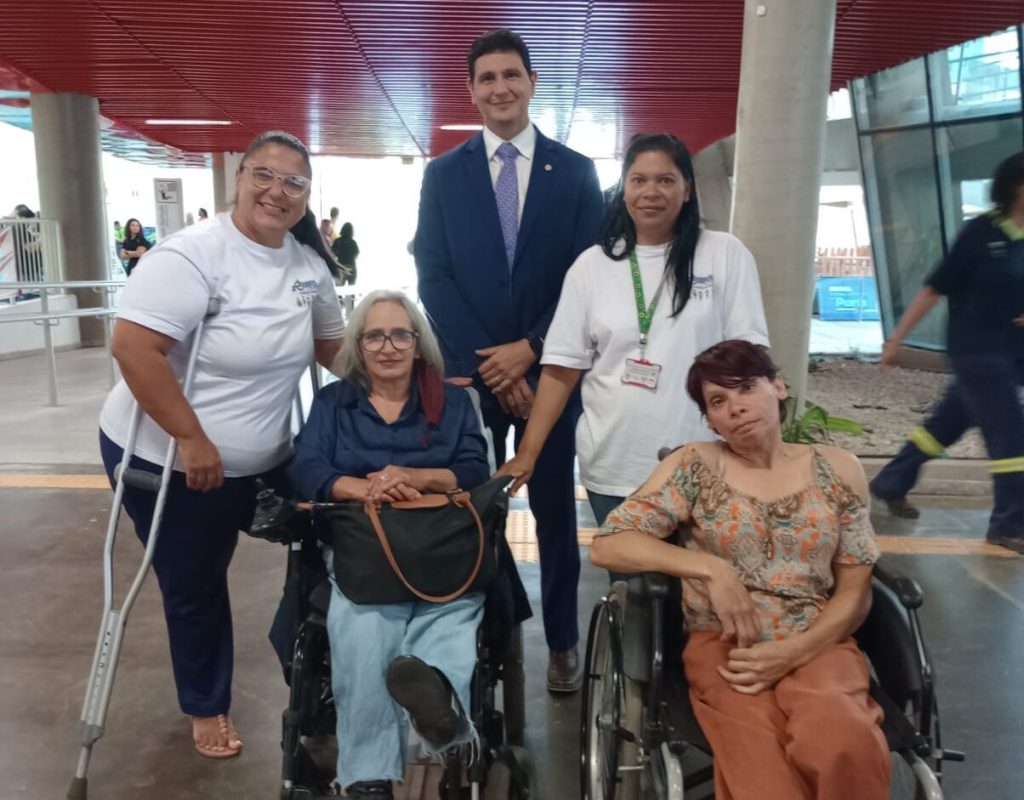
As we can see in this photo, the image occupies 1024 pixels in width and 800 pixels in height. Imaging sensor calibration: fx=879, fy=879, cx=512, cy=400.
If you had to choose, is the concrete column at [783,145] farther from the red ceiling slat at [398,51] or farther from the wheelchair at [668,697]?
the wheelchair at [668,697]

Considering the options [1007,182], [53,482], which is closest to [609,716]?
[1007,182]

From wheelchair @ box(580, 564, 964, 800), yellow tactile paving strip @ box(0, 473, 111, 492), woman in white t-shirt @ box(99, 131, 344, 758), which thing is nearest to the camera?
wheelchair @ box(580, 564, 964, 800)

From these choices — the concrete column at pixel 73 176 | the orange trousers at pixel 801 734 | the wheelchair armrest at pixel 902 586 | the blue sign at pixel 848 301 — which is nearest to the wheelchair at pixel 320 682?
the orange trousers at pixel 801 734

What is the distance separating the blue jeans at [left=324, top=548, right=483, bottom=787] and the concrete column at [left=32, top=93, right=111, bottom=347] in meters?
9.22

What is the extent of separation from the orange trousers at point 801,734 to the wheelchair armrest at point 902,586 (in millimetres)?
160

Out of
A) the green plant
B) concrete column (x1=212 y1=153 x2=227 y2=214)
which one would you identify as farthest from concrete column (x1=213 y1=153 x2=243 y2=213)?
the green plant

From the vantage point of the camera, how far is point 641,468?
2.09 meters

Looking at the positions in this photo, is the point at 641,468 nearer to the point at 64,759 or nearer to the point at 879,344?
the point at 64,759

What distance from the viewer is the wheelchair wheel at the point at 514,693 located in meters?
2.19

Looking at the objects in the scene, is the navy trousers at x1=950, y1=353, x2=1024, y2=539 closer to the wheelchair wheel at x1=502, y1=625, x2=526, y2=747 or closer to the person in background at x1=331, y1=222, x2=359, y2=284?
the wheelchair wheel at x1=502, y1=625, x2=526, y2=747

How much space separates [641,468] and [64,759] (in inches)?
67.0

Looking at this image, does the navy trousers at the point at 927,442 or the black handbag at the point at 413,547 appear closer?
the black handbag at the point at 413,547

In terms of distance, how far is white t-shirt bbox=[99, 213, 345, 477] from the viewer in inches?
75.2

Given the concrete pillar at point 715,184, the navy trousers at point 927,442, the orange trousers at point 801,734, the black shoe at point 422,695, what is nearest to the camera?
the orange trousers at point 801,734
